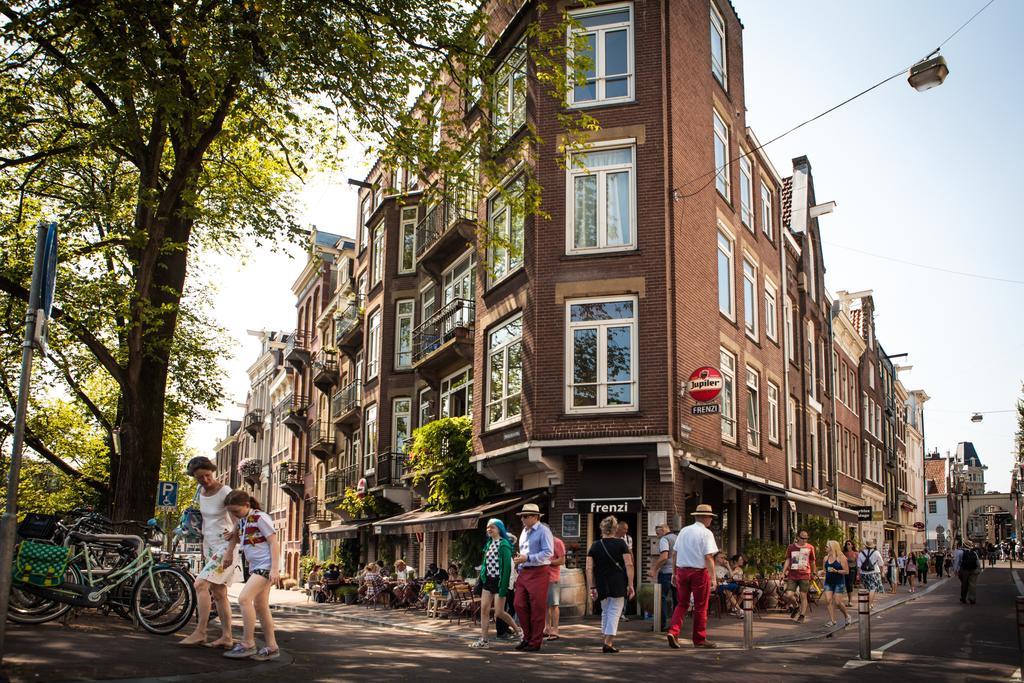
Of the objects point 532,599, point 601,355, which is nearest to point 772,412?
point 601,355

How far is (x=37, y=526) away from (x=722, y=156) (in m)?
19.6

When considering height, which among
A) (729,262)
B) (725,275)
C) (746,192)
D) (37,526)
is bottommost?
(37,526)

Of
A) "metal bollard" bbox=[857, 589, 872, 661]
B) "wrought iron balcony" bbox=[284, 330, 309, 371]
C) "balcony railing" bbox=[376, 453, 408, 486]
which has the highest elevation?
"wrought iron balcony" bbox=[284, 330, 309, 371]

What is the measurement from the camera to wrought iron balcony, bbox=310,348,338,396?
41656 mm

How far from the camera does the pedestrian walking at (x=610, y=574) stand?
11750 millimetres

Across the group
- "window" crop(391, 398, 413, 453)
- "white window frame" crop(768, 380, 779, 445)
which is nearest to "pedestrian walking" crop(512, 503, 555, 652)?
"white window frame" crop(768, 380, 779, 445)

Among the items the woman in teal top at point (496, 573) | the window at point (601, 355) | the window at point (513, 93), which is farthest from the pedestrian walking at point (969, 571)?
the woman in teal top at point (496, 573)

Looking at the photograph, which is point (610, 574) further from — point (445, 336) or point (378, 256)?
point (378, 256)

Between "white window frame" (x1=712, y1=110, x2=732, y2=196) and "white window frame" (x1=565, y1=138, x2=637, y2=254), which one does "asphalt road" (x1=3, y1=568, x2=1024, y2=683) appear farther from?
"white window frame" (x1=712, y1=110, x2=732, y2=196)

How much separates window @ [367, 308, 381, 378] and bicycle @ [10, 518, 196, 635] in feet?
74.0

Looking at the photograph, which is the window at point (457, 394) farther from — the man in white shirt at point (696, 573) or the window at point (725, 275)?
the man in white shirt at point (696, 573)

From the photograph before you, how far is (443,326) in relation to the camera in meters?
27.7

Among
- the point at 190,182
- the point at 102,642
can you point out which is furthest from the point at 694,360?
the point at 102,642

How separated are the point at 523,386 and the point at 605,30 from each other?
8.22 meters
